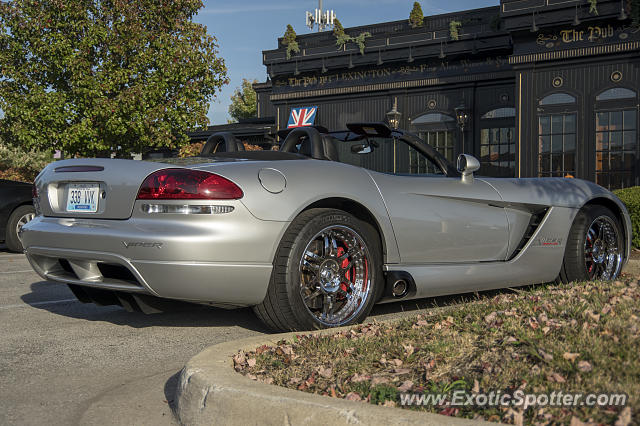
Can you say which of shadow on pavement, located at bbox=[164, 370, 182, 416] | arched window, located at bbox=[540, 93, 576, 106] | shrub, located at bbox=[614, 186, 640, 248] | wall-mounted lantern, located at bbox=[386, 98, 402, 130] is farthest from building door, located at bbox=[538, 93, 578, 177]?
shadow on pavement, located at bbox=[164, 370, 182, 416]

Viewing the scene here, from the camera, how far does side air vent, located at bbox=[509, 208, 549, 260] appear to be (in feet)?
16.6

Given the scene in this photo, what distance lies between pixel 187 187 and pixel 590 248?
3694mm

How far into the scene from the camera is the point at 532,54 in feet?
55.5

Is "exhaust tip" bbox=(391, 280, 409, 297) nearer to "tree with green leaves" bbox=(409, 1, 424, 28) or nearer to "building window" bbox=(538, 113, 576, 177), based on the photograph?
"building window" bbox=(538, 113, 576, 177)

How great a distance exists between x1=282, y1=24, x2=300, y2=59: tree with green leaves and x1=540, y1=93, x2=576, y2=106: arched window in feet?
30.2

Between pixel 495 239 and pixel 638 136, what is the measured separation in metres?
13.0

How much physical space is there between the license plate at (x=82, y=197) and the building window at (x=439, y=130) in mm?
16868

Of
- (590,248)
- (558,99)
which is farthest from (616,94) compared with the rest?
(590,248)

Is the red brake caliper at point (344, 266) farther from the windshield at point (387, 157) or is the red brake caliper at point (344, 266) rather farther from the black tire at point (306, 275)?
the windshield at point (387, 157)

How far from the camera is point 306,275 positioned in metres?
3.97

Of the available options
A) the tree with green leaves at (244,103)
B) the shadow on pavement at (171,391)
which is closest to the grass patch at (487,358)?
the shadow on pavement at (171,391)

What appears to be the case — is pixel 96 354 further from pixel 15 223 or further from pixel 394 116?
pixel 394 116

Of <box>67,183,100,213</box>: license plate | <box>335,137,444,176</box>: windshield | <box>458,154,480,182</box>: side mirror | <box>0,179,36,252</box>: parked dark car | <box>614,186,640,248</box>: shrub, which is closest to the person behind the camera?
<box>67,183,100,213</box>: license plate

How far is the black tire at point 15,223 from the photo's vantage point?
9.88 metres
